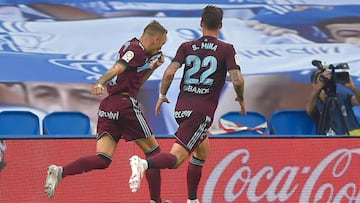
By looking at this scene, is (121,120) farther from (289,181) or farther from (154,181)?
(289,181)

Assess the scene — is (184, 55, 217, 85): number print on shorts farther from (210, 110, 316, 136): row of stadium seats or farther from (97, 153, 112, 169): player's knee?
(210, 110, 316, 136): row of stadium seats

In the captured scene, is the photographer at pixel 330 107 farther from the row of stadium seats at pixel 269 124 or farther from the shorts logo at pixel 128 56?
the shorts logo at pixel 128 56

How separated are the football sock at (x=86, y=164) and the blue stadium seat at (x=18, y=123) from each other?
287cm

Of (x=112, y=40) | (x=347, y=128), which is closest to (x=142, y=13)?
(x=112, y=40)

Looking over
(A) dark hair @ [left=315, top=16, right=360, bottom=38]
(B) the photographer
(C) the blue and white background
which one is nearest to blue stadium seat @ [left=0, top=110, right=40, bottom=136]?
(C) the blue and white background

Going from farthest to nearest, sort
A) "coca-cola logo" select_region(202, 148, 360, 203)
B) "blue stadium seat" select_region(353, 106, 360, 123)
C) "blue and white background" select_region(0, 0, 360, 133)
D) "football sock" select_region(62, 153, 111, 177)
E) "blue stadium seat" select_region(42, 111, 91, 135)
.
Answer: "blue stadium seat" select_region(353, 106, 360, 123), "blue and white background" select_region(0, 0, 360, 133), "blue stadium seat" select_region(42, 111, 91, 135), "coca-cola logo" select_region(202, 148, 360, 203), "football sock" select_region(62, 153, 111, 177)

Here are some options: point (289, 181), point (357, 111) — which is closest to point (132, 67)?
point (289, 181)

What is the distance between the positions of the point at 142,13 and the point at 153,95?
1228 mm

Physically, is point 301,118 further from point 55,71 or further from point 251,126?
point 55,71

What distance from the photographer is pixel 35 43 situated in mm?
12328

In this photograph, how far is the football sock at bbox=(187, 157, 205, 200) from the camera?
31.0 ft

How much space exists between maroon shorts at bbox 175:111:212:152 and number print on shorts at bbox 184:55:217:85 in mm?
334

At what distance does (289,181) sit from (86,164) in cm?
263

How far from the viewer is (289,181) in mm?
10266
